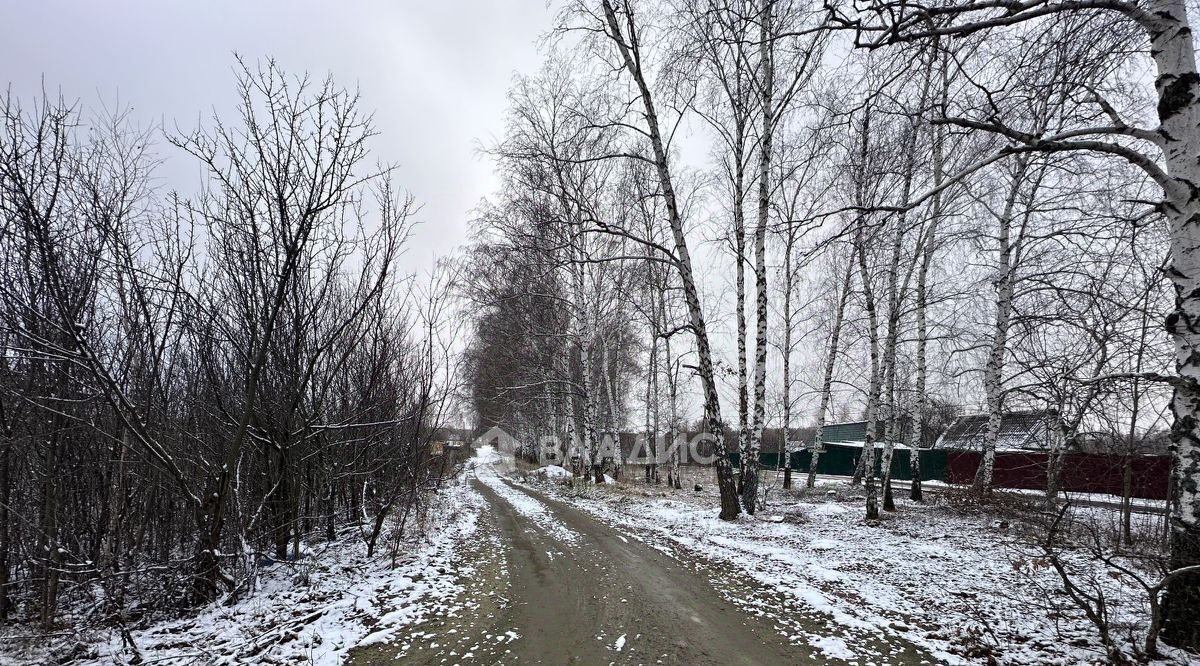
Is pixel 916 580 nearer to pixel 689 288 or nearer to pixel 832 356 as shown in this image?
pixel 689 288

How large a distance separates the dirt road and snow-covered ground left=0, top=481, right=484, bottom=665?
33cm

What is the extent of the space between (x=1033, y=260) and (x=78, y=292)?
16611mm

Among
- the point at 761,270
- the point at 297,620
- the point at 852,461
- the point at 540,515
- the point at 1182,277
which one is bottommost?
the point at 852,461

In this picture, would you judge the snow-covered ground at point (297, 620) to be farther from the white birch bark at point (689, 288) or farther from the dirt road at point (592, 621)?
the white birch bark at point (689, 288)

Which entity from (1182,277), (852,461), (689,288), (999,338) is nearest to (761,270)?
(689,288)

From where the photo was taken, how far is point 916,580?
18.6 feet

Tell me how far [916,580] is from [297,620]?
260 inches

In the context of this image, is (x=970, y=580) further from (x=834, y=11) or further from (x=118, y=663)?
(x=118, y=663)

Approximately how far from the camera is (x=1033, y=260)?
11148 millimetres

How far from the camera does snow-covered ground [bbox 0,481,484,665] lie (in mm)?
3973

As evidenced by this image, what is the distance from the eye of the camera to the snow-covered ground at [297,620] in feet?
13.0

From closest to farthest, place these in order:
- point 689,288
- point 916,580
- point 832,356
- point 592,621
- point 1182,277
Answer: point 1182,277 → point 592,621 → point 916,580 → point 689,288 → point 832,356

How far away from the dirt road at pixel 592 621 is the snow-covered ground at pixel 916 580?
48cm

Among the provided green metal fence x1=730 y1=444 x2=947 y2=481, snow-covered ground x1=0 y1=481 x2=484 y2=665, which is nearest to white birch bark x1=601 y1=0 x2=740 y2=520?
snow-covered ground x1=0 y1=481 x2=484 y2=665
